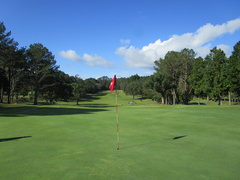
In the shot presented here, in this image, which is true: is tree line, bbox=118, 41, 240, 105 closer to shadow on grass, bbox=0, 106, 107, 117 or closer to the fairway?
shadow on grass, bbox=0, 106, 107, 117

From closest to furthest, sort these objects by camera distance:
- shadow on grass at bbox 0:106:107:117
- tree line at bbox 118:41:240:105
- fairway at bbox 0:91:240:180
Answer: fairway at bbox 0:91:240:180 → shadow on grass at bbox 0:106:107:117 → tree line at bbox 118:41:240:105

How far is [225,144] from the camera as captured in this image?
7.49 metres

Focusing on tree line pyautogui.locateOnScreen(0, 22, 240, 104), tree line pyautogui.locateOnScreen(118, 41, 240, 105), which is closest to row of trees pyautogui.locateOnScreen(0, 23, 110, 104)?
tree line pyautogui.locateOnScreen(0, 22, 240, 104)

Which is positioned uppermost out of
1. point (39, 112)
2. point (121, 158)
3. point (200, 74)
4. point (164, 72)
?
point (164, 72)

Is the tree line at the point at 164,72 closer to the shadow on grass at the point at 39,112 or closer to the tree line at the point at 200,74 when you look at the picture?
the tree line at the point at 200,74

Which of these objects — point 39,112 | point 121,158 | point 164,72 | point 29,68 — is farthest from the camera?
point 164,72

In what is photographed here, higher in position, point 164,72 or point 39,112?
point 164,72

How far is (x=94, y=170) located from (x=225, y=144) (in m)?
5.64

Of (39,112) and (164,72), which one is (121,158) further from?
(164,72)

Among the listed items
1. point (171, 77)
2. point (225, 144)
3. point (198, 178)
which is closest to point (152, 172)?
point (198, 178)

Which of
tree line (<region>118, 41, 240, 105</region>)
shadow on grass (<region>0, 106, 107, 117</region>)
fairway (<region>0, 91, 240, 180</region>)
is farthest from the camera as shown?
tree line (<region>118, 41, 240, 105</region>)

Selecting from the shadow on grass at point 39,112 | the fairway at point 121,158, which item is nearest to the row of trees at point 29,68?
the shadow on grass at point 39,112

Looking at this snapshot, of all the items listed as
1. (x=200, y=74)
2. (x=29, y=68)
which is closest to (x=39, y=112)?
(x=29, y=68)

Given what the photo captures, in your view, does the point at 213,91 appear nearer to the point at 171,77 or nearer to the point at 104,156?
the point at 171,77
